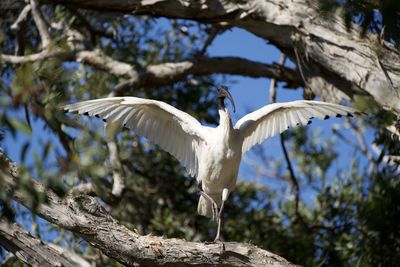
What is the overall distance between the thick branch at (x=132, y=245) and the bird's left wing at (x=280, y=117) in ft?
5.24

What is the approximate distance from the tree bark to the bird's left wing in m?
0.57

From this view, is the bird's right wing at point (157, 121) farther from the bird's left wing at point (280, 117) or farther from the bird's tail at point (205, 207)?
the bird's left wing at point (280, 117)

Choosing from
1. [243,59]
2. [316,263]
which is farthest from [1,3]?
[316,263]

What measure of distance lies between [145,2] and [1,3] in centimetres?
248

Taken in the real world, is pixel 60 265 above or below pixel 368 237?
above

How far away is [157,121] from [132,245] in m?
1.83

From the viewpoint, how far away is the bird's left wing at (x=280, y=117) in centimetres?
612

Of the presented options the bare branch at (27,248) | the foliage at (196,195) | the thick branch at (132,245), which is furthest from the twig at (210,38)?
the bare branch at (27,248)

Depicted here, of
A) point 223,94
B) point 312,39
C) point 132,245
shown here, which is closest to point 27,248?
point 132,245

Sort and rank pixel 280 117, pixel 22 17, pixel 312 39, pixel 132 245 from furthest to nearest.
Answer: pixel 22 17, pixel 312 39, pixel 280 117, pixel 132 245

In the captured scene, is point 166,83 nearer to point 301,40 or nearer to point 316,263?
point 301,40

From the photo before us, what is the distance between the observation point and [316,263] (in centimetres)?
781

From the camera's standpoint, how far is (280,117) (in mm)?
6344

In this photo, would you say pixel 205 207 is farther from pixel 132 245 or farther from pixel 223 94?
pixel 132 245
